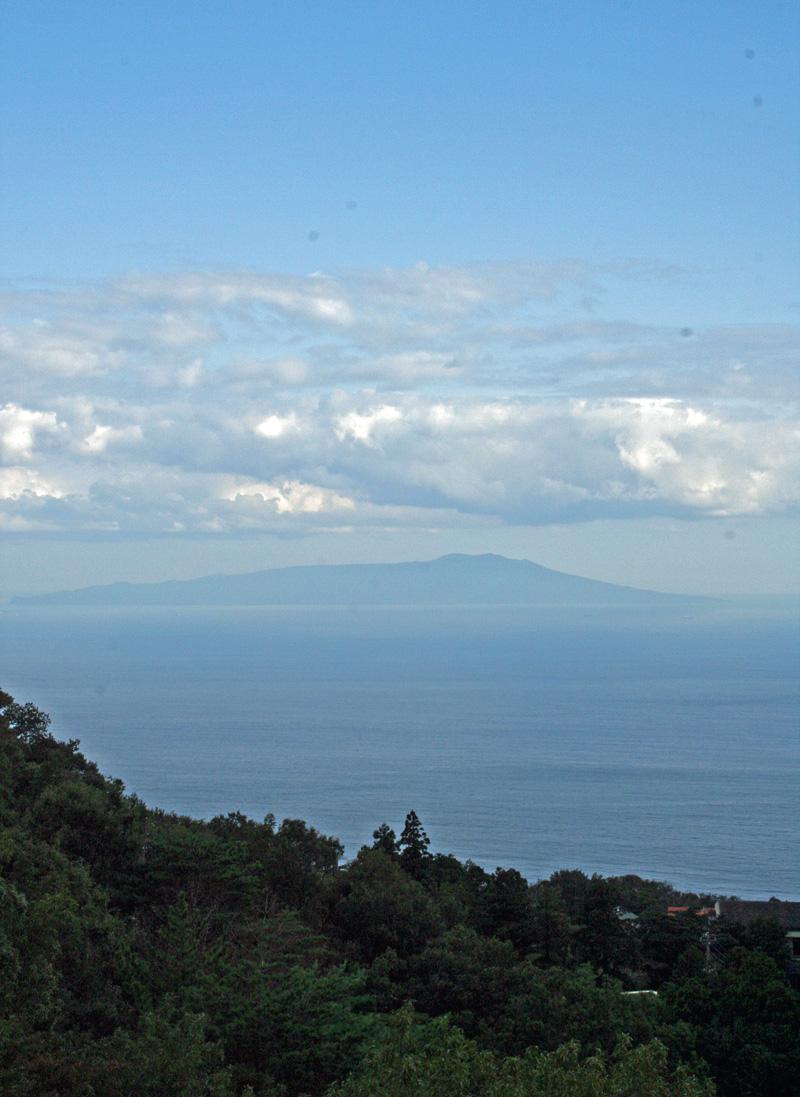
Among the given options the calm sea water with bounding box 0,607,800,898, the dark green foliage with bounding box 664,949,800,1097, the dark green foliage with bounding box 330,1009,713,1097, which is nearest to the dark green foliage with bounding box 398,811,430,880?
the dark green foliage with bounding box 664,949,800,1097

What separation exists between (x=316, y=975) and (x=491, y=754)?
229ft

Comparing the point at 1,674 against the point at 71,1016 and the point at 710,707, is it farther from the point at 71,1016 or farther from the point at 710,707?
the point at 71,1016

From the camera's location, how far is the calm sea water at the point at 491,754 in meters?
57.6

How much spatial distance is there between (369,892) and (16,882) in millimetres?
9455

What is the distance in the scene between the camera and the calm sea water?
57594 mm

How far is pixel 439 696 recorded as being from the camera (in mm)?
127438

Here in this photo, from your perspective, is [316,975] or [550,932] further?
[550,932]

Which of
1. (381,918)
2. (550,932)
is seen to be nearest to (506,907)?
(550,932)

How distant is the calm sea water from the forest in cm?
2648

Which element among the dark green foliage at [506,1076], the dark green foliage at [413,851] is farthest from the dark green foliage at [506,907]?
the dark green foliage at [506,1076]

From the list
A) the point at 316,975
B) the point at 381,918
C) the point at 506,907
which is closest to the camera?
the point at 316,975

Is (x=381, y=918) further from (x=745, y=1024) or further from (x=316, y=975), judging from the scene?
(x=745, y=1024)

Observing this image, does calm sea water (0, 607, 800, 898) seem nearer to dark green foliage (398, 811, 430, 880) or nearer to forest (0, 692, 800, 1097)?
dark green foliage (398, 811, 430, 880)

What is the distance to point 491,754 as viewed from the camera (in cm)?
8469
